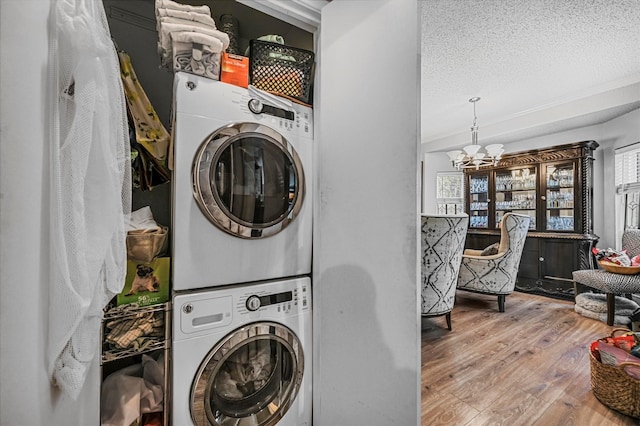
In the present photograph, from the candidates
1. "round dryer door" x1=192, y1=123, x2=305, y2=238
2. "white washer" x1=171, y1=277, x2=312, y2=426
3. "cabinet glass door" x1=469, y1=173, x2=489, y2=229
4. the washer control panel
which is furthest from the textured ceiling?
"white washer" x1=171, y1=277, x2=312, y2=426

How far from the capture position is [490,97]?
3471 mm

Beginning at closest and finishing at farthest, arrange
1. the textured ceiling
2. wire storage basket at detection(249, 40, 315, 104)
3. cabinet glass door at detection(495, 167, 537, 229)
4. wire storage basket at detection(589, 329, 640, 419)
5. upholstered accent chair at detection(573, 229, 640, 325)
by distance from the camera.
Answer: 1. wire storage basket at detection(249, 40, 315, 104)
2. wire storage basket at detection(589, 329, 640, 419)
3. the textured ceiling
4. upholstered accent chair at detection(573, 229, 640, 325)
5. cabinet glass door at detection(495, 167, 537, 229)

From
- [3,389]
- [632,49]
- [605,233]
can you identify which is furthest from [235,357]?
[605,233]

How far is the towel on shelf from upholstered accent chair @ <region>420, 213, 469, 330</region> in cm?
185

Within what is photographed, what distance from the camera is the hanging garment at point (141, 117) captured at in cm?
114

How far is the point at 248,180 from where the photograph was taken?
3.87 ft

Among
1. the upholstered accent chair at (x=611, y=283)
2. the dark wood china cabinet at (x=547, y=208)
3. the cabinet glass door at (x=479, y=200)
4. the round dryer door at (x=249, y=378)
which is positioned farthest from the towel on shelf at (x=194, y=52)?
the cabinet glass door at (x=479, y=200)

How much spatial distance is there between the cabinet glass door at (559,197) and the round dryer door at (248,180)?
4.23m

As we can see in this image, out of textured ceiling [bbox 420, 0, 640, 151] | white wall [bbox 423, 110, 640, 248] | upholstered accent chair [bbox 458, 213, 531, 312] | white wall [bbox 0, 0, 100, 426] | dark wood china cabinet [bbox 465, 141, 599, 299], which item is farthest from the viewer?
dark wood china cabinet [bbox 465, 141, 599, 299]

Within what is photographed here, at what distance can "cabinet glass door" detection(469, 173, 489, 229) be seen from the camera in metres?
4.63

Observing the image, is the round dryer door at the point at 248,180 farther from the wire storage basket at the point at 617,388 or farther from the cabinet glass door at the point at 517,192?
the cabinet glass door at the point at 517,192

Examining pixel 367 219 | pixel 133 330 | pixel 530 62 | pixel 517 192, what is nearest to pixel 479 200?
pixel 517 192

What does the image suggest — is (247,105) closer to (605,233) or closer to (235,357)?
(235,357)

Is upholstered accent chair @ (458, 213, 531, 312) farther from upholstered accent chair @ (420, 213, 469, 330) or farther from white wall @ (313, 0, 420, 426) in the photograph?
white wall @ (313, 0, 420, 426)
